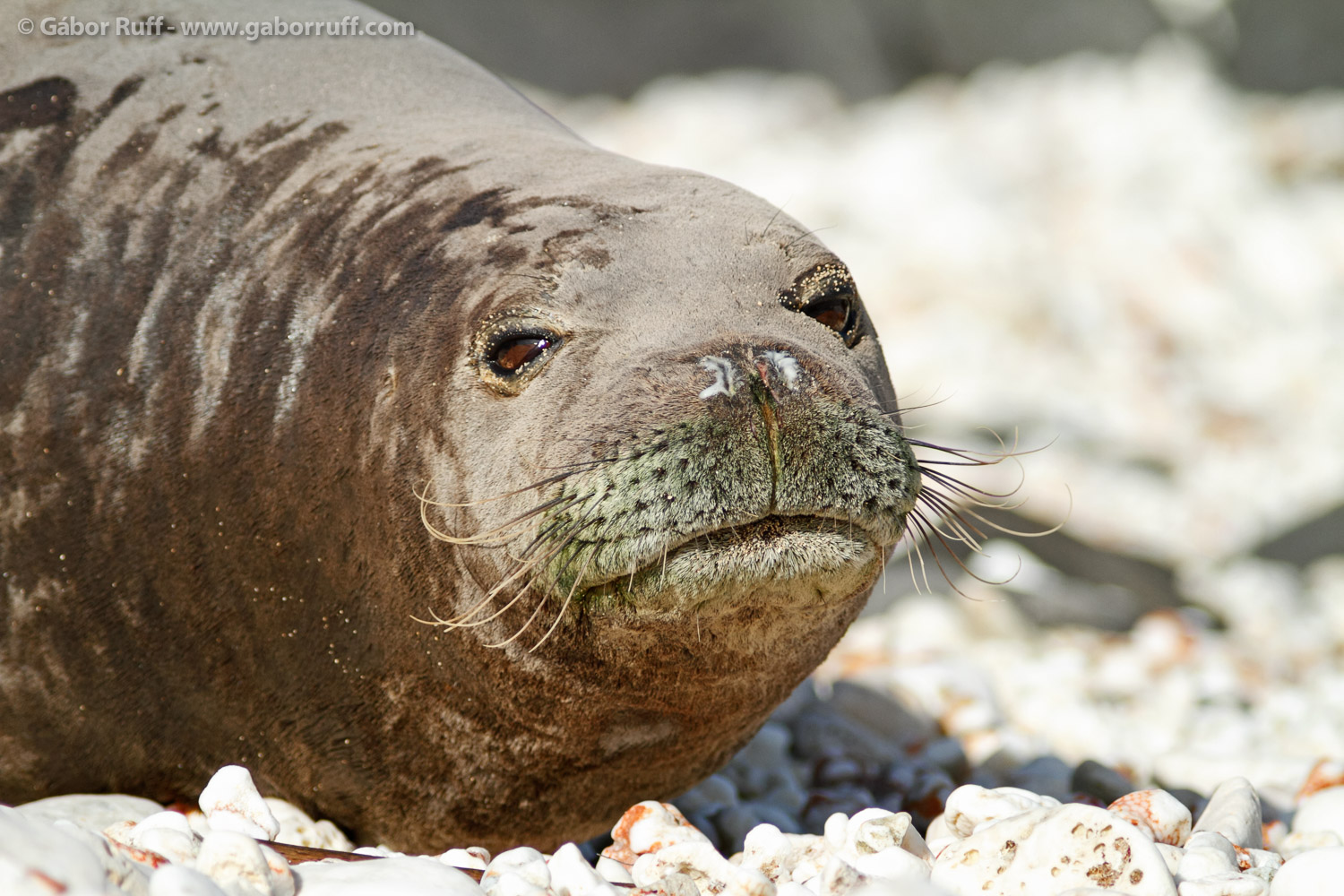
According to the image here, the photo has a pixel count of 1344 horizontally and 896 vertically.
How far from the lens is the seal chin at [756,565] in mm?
3059

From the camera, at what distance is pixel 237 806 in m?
3.46

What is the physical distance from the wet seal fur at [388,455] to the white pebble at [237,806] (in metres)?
0.36

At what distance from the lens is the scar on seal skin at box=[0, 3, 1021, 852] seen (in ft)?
10.5

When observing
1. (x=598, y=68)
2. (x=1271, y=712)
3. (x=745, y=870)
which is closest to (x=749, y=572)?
(x=745, y=870)

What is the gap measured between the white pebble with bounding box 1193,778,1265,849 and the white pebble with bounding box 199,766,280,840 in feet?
7.64

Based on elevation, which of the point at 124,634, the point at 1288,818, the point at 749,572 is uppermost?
the point at 749,572

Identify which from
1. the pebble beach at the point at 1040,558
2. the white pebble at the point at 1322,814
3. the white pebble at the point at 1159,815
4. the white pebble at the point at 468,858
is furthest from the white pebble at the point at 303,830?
the white pebble at the point at 1322,814

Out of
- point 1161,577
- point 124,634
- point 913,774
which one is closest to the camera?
point 124,634

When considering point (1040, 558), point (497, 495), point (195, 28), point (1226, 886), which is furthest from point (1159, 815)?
point (1040, 558)

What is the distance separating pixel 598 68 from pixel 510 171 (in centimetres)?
1737

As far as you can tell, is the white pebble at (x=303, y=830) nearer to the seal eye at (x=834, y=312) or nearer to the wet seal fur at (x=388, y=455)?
the wet seal fur at (x=388, y=455)

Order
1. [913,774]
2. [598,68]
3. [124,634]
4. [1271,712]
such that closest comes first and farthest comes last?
[124,634]
[913,774]
[1271,712]
[598,68]

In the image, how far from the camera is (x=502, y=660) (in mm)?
3547

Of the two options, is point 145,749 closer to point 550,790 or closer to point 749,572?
point 550,790
